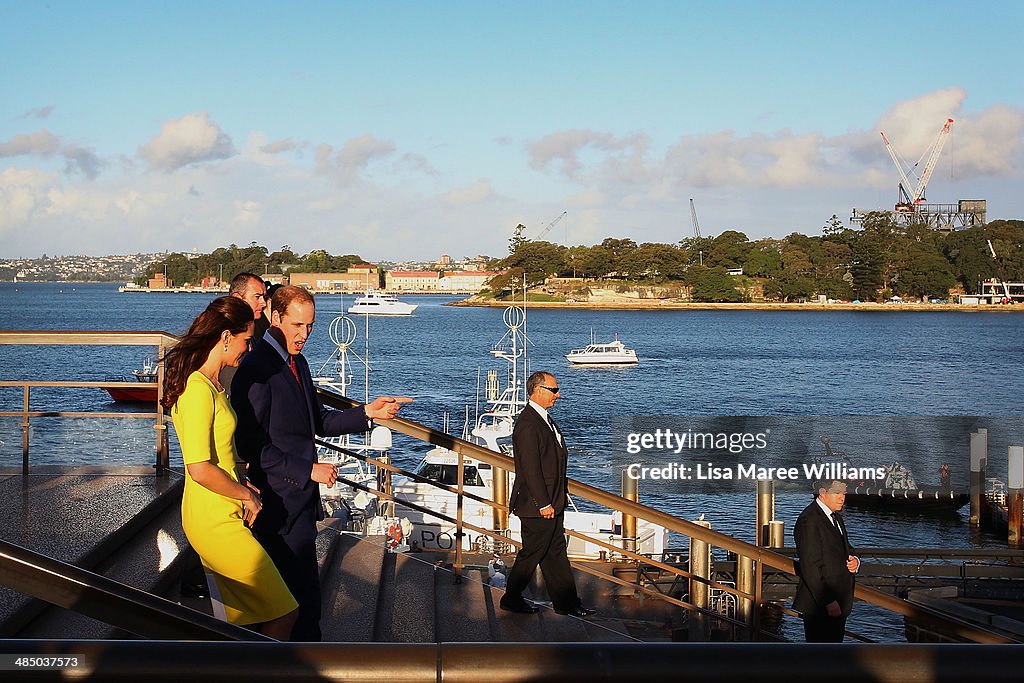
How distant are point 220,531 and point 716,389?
5796 centimetres

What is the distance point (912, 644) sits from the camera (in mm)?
1257

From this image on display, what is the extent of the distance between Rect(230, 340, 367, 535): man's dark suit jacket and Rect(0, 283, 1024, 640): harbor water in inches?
619

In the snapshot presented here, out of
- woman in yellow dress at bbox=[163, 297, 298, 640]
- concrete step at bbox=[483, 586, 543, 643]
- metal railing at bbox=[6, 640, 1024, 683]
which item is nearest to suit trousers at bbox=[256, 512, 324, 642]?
woman in yellow dress at bbox=[163, 297, 298, 640]

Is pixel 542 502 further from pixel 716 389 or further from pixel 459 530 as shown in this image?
pixel 716 389

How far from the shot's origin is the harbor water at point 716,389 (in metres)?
27.8

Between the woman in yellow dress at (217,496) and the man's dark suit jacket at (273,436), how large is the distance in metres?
0.23

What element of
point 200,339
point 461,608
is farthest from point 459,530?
point 200,339

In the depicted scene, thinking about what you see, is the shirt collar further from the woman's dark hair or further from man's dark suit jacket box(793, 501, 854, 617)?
man's dark suit jacket box(793, 501, 854, 617)

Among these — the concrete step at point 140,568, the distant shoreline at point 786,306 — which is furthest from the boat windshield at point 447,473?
the distant shoreline at point 786,306

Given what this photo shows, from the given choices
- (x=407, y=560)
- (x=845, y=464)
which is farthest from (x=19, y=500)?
(x=845, y=464)

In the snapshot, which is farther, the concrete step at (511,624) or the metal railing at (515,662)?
the concrete step at (511,624)

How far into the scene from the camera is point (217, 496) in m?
3.26

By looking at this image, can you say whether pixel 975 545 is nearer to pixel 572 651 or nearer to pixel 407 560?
pixel 407 560

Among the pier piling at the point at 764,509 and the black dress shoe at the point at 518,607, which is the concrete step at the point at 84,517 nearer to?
the black dress shoe at the point at 518,607
